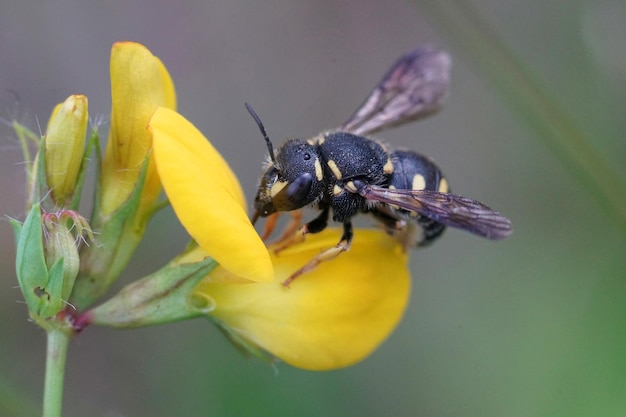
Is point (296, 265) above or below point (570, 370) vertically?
above

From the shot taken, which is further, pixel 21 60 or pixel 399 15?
pixel 399 15

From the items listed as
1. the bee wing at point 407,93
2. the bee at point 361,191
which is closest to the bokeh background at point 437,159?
the bee wing at point 407,93

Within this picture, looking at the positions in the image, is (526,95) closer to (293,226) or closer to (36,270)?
(293,226)

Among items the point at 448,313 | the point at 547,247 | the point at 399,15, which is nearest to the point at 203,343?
the point at 448,313

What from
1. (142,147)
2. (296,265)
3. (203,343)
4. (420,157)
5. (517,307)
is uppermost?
(420,157)

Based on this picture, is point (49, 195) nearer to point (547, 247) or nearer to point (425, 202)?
point (425, 202)

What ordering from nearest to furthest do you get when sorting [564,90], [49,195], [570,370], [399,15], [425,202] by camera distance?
[49,195] < [425,202] < [570,370] < [564,90] < [399,15]

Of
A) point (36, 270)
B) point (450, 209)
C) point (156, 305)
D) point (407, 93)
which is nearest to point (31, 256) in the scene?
point (36, 270)
